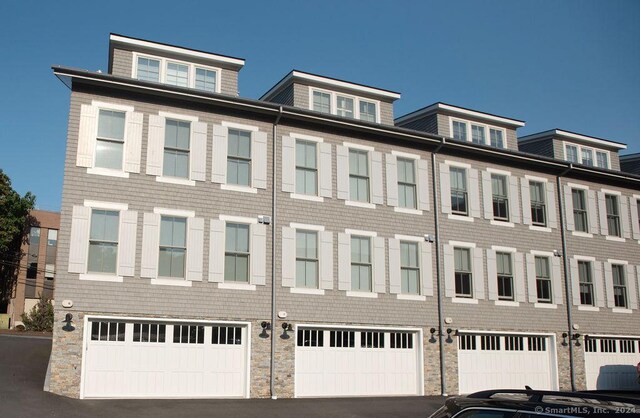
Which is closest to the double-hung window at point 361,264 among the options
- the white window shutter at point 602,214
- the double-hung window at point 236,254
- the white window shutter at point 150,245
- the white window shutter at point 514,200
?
the double-hung window at point 236,254

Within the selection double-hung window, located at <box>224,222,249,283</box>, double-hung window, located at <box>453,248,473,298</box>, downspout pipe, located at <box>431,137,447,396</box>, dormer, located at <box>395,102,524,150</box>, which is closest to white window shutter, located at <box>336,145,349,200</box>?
downspout pipe, located at <box>431,137,447,396</box>

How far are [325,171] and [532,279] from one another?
9383 millimetres

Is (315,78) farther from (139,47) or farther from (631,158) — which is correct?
(631,158)

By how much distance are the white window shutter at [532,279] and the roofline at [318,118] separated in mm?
3842

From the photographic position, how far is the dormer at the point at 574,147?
30281 millimetres

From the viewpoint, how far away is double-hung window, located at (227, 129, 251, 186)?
21.0m

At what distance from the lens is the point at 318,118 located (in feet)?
73.3

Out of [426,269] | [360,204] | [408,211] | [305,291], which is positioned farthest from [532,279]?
[305,291]

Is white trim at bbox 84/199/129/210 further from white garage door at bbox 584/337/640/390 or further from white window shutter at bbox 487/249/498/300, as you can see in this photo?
white garage door at bbox 584/337/640/390

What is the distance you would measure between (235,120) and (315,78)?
167 inches

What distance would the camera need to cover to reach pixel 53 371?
17.6 m

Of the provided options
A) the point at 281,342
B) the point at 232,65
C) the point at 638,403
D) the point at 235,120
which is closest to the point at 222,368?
the point at 281,342

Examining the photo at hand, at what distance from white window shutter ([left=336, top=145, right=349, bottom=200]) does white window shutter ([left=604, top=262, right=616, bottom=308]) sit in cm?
1232

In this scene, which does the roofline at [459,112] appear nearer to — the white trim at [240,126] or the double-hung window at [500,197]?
the double-hung window at [500,197]
